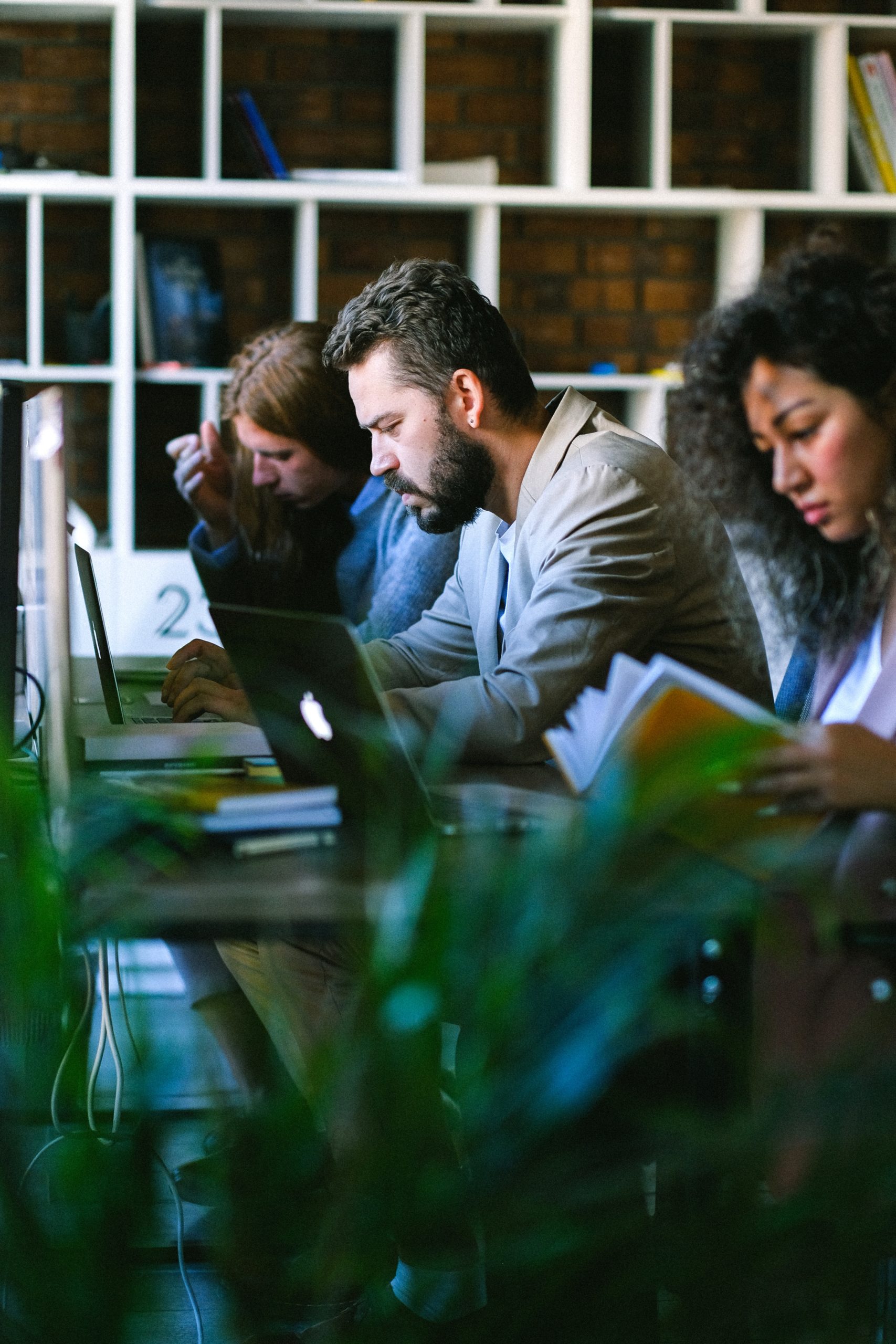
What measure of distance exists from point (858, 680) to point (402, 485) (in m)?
0.78

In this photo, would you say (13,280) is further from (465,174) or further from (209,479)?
(465,174)

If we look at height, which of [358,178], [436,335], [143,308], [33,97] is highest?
[33,97]

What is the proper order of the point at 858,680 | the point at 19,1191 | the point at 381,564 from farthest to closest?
the point at 381,564 < the point at 858,680 < the point at 19,1191

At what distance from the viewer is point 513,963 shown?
2.32ft

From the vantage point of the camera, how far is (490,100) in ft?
12.4

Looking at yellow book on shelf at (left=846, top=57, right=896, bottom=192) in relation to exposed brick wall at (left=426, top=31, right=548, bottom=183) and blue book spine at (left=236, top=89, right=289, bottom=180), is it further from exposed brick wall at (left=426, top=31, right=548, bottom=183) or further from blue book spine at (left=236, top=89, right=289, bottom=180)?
blue book spine at (left=236, top=89, right=289, bottom=180)

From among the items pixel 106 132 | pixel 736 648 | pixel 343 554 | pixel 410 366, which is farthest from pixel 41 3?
pixel 736 648

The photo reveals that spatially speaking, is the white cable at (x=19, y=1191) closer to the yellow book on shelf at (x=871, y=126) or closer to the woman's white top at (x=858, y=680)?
the woman's white top at (x=858, y=680)

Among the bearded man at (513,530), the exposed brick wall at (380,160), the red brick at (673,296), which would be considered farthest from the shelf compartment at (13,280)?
the bearded man at (513,530)

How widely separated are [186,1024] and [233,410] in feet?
7.35

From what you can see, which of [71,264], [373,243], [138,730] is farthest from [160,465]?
[138,730]

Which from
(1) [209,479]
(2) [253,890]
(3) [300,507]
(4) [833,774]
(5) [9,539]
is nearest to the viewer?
(2) [253,890]

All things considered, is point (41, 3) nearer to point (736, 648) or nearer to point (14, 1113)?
point (736, 648)

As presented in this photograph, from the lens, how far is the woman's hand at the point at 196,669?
2.06 metres
